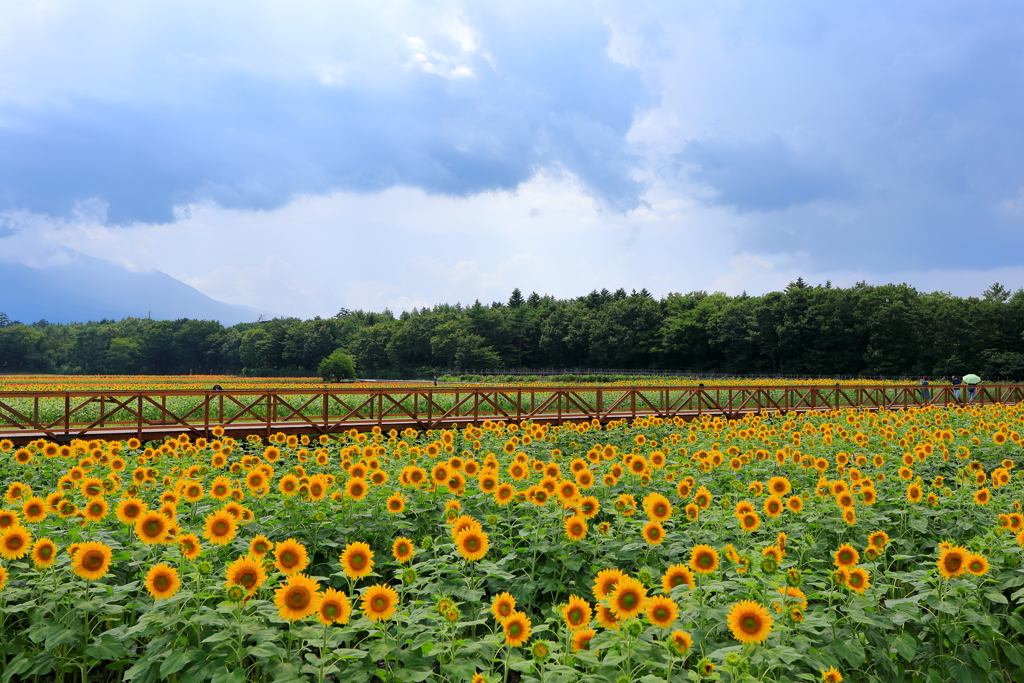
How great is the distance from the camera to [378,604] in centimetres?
259

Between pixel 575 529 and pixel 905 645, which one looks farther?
pixel 575 529

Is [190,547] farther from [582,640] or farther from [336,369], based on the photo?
[336,369]

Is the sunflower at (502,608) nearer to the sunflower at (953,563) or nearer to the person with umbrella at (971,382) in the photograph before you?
the sunflower at (953,563)

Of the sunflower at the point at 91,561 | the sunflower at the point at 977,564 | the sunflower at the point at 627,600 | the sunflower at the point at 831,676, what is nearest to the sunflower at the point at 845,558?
the sunflower at the point at 831,676

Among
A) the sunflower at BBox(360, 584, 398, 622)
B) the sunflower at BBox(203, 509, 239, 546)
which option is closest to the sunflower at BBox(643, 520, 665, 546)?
the sunflower at BBox(360, 584, 398, 622)

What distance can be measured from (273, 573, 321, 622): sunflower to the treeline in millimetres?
66373

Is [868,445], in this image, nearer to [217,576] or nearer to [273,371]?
[217,576]

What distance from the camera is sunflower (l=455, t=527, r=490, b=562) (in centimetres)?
326

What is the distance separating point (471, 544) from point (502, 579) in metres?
1.05

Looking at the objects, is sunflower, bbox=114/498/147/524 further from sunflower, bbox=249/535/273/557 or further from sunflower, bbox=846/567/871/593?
sunflower, bbox=846/567/871/593

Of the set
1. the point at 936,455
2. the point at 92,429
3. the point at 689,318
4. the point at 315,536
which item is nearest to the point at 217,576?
the point at 315,536

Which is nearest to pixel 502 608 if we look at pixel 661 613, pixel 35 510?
pixel 661 613

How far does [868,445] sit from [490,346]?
72.3m

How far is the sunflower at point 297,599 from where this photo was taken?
2457 millimetres
